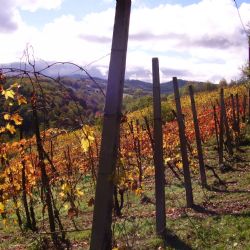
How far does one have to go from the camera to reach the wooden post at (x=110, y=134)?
11.1 ft

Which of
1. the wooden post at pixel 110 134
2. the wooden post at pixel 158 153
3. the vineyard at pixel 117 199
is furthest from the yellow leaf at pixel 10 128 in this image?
the wooden post at pixel 158 153

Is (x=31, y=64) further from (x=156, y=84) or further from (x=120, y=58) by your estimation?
(x=156, y=84)

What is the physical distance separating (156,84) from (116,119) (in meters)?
5.93

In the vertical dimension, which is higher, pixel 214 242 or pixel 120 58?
pixel 120 58

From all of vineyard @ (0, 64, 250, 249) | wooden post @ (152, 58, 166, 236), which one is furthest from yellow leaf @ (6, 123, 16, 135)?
wooden post @ (152, 58, 166, 236)

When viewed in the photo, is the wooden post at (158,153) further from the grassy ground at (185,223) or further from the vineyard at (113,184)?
the grassy ground at (185,223)

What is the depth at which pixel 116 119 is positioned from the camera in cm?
345

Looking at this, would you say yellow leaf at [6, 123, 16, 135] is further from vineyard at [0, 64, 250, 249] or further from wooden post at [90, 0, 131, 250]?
wooden post at [90, 0, 131, 250]

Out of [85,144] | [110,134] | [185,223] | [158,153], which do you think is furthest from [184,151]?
[110,134]

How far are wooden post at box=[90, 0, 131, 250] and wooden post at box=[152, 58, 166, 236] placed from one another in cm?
583

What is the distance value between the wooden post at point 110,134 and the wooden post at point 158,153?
5.83 meters

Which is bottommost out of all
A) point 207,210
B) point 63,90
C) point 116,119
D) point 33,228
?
point 33,228

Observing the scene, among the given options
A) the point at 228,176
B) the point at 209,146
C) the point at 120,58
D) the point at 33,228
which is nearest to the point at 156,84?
the point at 120,58

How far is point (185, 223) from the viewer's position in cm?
1049
